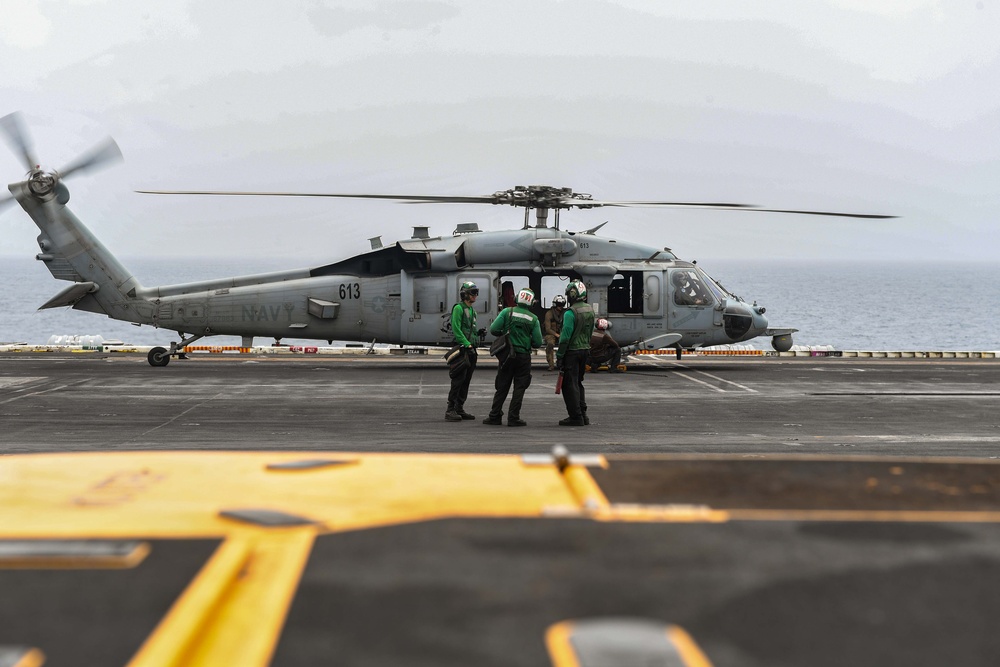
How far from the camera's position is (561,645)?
216cm

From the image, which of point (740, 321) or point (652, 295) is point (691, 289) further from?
point (740, 321)

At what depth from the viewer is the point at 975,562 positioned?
8.77 ft

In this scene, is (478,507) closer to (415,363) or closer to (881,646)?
(881,646)

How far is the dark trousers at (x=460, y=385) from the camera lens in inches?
537

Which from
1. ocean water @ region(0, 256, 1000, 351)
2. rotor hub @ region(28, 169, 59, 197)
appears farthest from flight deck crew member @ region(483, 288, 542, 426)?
ocean water @ region(0, 256, 1000, 351)

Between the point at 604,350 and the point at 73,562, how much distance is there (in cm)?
1958

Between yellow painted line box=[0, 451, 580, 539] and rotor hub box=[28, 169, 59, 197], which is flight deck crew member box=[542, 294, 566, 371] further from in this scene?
yellow painted line box=[0, 451, 580, 539]

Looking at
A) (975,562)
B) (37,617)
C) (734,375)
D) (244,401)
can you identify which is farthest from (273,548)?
(734,375)

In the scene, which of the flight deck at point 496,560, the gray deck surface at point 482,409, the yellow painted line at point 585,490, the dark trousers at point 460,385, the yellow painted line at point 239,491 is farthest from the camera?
the dark trousers at point 460,385

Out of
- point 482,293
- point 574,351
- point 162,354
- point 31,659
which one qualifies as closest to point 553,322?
point 482,293

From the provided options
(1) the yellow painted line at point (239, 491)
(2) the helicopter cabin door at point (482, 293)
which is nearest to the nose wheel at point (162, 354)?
(2) the helicopter cabin door at point (482, 293)

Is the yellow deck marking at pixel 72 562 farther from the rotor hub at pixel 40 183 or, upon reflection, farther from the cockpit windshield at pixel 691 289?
the rotor hub at pixel 40 183

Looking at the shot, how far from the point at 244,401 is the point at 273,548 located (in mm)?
13489

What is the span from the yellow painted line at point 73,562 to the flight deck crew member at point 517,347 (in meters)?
10.3
